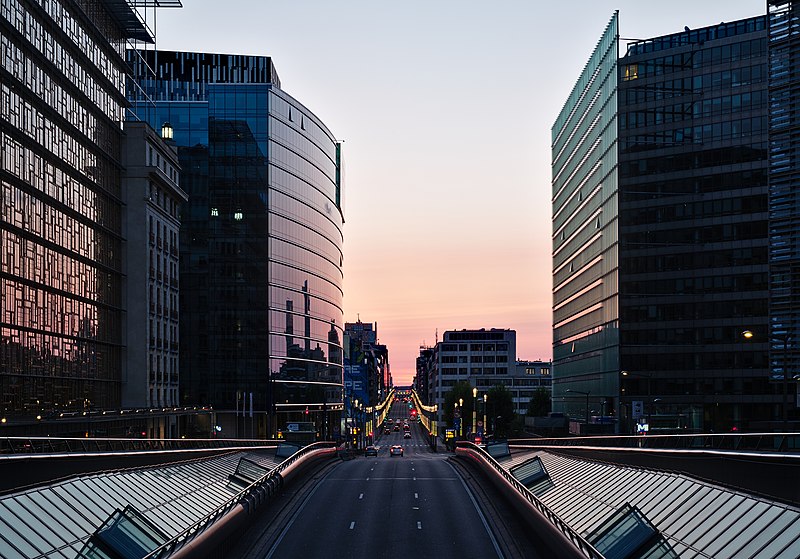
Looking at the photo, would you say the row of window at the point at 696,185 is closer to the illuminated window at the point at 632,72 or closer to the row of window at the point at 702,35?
the illuminated window at the point at 632,72

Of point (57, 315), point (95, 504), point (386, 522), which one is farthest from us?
point (57, 315)

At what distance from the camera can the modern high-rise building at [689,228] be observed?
116 metres

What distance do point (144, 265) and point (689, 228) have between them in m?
65.2

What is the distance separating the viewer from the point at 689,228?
120 metres

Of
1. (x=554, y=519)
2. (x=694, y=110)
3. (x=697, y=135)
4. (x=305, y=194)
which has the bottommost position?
(x=554, y=519)

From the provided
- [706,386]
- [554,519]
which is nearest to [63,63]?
[554,519]

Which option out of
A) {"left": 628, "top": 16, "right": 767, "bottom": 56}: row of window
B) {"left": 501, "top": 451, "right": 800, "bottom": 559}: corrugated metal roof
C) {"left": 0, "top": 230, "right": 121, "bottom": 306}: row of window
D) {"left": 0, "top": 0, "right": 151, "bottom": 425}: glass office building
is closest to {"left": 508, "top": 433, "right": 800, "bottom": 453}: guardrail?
{"left": 501, "top": 451, "right": 800, "bottom": 559}: corrugated metal roof

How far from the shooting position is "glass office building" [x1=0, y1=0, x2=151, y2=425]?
255 ft

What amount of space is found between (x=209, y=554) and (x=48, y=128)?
210ft

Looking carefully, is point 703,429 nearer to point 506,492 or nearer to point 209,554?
point 506,492

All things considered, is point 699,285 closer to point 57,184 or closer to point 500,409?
point 500,409

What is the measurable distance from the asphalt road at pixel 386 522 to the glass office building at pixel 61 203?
2916cm

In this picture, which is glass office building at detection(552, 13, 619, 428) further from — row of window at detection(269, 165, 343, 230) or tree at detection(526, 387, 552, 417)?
row of window at detection(269, 165, 343, 230)

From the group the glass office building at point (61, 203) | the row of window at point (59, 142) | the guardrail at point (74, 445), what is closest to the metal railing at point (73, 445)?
the guardrail at point (74, 445)
